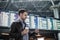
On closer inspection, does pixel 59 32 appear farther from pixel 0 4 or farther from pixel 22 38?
pixel 22 38

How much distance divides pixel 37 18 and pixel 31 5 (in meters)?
0.49

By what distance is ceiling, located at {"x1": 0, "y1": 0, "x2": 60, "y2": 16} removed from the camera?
3.10m

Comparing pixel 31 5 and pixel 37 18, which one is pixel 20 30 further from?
pixel 31 5

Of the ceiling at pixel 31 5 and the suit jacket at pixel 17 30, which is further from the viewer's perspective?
the ceiling at pixel 31 5

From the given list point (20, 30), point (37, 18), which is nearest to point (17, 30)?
point (20, 30)

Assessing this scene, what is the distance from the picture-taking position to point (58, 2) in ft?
10.3

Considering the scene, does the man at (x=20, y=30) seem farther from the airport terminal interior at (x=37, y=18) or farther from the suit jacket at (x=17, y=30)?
the airport terminal interior at (x=37, y=18)

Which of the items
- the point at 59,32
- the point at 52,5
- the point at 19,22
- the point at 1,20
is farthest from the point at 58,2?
the point at 19,22

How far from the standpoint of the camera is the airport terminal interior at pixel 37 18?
104 inches

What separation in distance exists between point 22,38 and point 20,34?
5 centimetres

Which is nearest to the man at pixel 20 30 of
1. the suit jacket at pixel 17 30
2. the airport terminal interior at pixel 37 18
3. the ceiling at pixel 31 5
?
the suit jacket at pixel 17 30

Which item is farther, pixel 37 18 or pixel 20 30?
pixel 37 18

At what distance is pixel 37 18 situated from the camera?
9.29 feet

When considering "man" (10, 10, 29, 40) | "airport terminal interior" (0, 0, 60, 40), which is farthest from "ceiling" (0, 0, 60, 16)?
"man" (10, 10, 29, 40)
